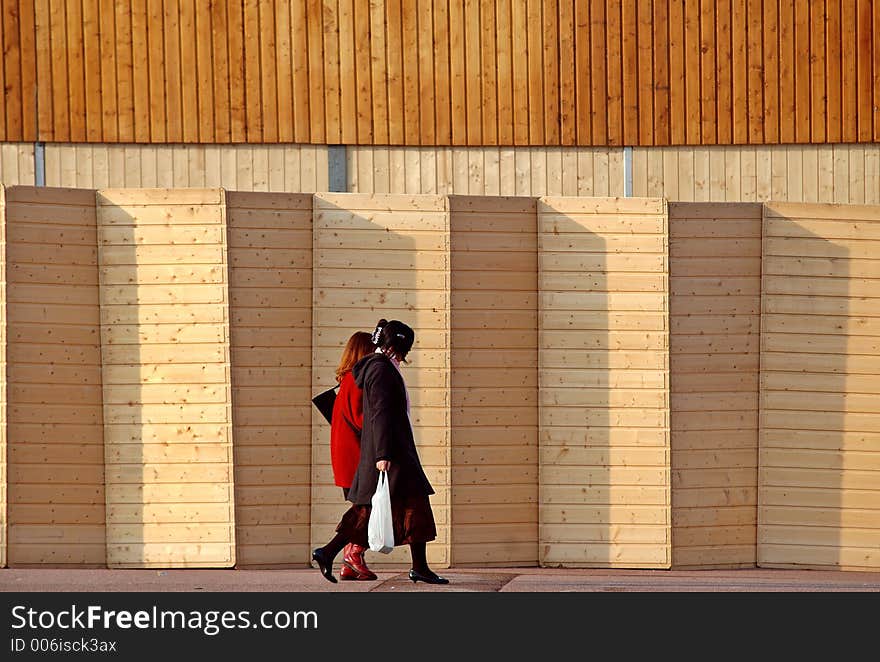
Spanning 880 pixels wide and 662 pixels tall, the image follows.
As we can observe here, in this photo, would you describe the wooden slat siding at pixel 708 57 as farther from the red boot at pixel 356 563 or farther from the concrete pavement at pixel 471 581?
the red boot at pixel 356 563

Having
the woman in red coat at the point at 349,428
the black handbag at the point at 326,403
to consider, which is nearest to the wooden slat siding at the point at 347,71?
the black handbag at the point at 326,403

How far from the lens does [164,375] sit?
424 inches

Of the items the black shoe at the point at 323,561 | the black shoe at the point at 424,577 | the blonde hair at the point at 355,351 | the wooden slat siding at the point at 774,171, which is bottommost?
the black shoe at the point at 424,577

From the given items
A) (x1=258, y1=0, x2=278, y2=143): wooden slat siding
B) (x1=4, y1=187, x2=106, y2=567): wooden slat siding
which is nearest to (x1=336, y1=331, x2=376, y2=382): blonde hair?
(x1=4, y1=187, x2=106, y2=567): wooden slat siding

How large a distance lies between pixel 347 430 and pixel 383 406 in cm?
70

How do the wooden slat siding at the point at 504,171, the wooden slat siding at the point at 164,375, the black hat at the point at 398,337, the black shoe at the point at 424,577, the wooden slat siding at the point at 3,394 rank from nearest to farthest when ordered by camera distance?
1. the black hat at the point at 398,337
2. the black shoe at the point at 424,577
3. the wooden slat siding at the point at 3,394
4. the wooden slat siding at the point at 164,375
5. the wooden slat siding at the point at 504,171

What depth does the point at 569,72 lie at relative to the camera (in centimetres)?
1587

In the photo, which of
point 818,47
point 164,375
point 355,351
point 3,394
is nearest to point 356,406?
point 355,351

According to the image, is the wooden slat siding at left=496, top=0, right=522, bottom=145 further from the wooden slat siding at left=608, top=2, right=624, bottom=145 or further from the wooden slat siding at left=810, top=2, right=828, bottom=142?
the wooden slat siding at left=810, top=2, right=828, bottom=142

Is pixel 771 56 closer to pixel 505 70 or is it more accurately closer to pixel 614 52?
pixel 614 52

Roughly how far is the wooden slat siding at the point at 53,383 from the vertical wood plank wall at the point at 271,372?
1096mm

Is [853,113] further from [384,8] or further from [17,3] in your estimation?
[17,3]

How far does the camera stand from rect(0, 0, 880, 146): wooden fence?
15.8 metres

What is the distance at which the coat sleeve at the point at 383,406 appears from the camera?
906 cm
